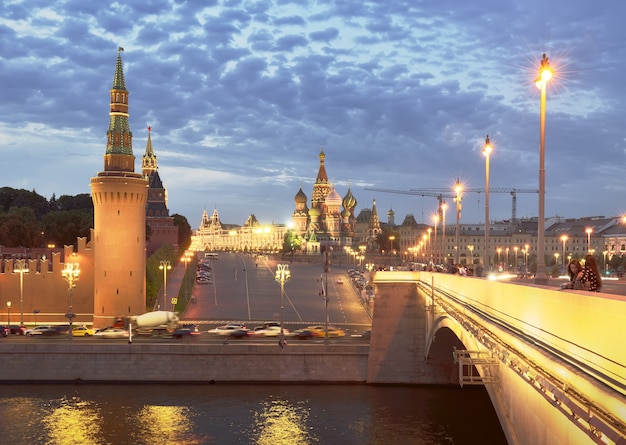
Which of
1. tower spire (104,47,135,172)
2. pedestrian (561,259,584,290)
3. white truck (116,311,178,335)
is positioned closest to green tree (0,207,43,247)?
tower spire (104,47,135,172)

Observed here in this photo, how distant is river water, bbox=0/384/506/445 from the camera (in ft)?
106

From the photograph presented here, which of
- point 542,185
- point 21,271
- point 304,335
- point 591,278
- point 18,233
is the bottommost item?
point 304,335

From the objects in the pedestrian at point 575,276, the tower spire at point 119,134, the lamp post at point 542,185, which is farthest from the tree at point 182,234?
the pedestrian at point 575,276

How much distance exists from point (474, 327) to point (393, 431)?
14.9 m

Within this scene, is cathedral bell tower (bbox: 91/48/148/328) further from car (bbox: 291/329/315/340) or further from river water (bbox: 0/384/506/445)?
river water (bbox: 0/384/506/445)

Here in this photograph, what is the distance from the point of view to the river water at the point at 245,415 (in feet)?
106

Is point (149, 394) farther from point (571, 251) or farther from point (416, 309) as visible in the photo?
point (571, 251)

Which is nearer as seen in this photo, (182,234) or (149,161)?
(182,234)

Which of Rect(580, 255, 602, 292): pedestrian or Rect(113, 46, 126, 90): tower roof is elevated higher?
Rect(113, 46, 126, 90): tower roof

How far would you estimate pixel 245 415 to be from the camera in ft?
118

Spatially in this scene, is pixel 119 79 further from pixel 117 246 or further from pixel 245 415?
pixel 245 415

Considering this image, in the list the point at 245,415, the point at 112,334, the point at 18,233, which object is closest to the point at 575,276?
the point at 245,415

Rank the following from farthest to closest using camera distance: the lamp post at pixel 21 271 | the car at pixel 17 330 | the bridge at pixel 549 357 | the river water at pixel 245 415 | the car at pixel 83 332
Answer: the lamp post at pixel 21 271, the car at pixel 83 332, the car at pixel 17 330, the river water at pixel 245 415, the bridge at pixel 549 357

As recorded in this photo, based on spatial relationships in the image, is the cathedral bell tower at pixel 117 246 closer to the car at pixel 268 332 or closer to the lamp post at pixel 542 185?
the car at pixel 268 332
